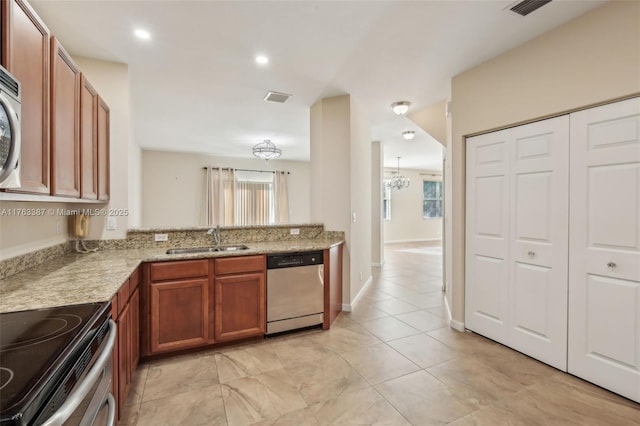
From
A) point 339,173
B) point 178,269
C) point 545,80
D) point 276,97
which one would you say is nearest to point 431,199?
point 339,173

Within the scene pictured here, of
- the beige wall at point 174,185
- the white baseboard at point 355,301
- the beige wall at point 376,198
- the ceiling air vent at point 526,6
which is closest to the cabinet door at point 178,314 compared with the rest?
the white baseboard at point 355,301

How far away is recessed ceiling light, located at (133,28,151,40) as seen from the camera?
2326 millimetres

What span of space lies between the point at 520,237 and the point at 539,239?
0.48 feet

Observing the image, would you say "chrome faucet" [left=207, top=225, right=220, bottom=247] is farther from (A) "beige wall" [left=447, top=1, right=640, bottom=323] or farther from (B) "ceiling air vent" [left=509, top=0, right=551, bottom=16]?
(B) "ceiling air vent" [left=509, top=0, right=551, bottom=16]

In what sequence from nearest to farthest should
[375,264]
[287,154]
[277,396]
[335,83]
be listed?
[277,396] → [335,83] → [375,264] → [287,154]

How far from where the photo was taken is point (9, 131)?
3.71 feet

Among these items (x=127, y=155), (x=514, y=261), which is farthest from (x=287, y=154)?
(x=514, y=261)

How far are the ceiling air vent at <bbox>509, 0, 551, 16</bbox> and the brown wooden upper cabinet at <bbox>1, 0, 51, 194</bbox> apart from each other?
287 cm

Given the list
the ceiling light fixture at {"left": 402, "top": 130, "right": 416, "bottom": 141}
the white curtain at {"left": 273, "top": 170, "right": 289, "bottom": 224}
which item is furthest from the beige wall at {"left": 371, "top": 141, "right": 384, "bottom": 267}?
the white curtain at {"left": 273, "top": 170, "right": 289, "bottom": 224}

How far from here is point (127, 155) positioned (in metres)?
2.88

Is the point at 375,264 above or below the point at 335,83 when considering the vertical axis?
below

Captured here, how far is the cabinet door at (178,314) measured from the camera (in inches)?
94.3

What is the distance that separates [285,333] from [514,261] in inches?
90.0

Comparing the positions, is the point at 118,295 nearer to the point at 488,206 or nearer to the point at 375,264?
the point at 488,206
